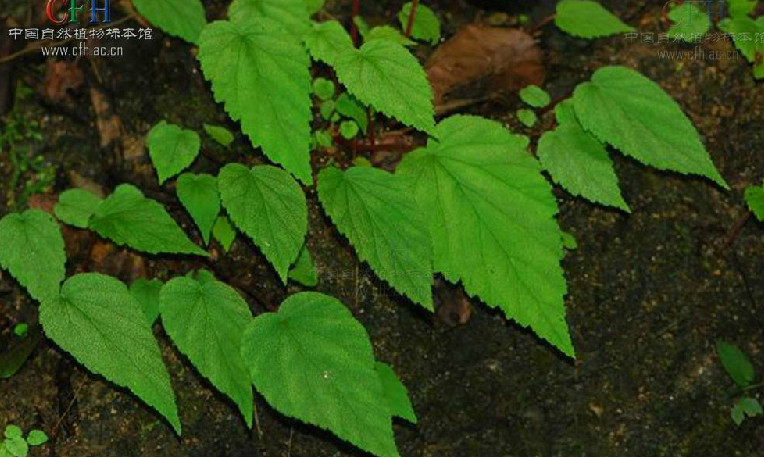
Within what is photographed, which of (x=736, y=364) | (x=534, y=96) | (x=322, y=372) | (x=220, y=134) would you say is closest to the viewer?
(x=322, y=372)

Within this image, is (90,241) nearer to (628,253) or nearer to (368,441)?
(368,441)

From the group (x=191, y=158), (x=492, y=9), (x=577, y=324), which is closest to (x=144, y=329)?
(x=191, y=158)

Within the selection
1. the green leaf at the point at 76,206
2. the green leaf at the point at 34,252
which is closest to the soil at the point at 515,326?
the green leaf at the point at 76,206

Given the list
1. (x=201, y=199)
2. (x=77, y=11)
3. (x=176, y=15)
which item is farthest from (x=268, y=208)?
(x=77, y=11)

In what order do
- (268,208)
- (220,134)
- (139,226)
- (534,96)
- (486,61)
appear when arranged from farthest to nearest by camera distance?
(486,61) → (534,96) → (220,134) → (139,226) → (268,208)

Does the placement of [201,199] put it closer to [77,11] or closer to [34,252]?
[34,252]

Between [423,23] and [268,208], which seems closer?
[268,208]

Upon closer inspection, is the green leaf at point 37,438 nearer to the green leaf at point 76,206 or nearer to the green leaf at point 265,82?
the green leaf at point 76,206

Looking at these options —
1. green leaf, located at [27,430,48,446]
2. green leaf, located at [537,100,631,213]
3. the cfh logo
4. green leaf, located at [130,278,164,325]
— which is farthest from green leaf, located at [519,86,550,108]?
green leaf, located at [27,430,48,446]
